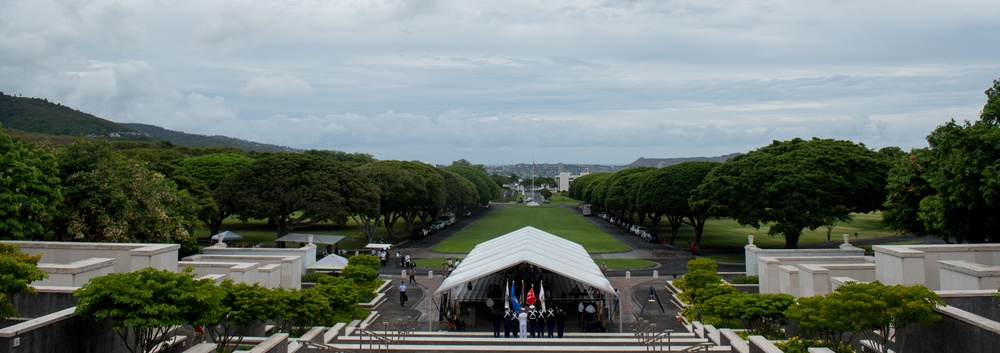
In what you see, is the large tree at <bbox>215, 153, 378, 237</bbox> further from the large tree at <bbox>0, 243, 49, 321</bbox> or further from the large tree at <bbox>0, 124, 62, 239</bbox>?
the large tree at <bbox>0, 243, 49, 321</bbox>

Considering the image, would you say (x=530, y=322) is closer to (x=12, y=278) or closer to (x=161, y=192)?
(x=12, y=278)

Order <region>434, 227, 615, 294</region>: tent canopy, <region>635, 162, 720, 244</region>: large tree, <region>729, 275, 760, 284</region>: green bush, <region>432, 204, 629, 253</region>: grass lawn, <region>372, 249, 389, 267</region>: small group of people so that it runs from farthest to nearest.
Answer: <region>635, 162, 720, 244</region>: large tree, <region>432, 204, 629, 253</region>: grass lawn, <region>372, 249, 389, 267</region>: small group of people, <region>729, 275, 760, 284</region>: green bush, <region>434, 227, 615, 294</region>: tent canopy

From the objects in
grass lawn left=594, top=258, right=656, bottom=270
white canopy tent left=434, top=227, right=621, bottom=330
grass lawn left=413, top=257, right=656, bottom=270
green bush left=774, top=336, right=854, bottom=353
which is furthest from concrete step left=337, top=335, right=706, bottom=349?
grass lawn left=413, top=257, right=656, bottom=270

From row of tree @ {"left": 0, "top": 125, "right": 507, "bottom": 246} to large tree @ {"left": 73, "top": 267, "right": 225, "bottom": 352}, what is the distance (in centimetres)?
1503

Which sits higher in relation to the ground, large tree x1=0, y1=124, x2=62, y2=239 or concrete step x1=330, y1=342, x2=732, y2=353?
large tree x1=0, y1=124, x2=62, y2=239

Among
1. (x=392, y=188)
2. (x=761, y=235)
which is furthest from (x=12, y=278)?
(x=761, y=235)

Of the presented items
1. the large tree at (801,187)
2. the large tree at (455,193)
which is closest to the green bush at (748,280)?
the large tree at (801,187)

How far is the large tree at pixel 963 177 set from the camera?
23953mm

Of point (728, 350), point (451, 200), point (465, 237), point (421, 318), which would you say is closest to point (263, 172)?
point (465, 237)

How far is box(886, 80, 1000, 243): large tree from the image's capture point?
23953mm

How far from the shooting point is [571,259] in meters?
29.0

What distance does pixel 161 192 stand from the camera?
3428 cm

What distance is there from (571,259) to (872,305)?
54.7ft

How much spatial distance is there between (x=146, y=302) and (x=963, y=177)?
26.7 meters
